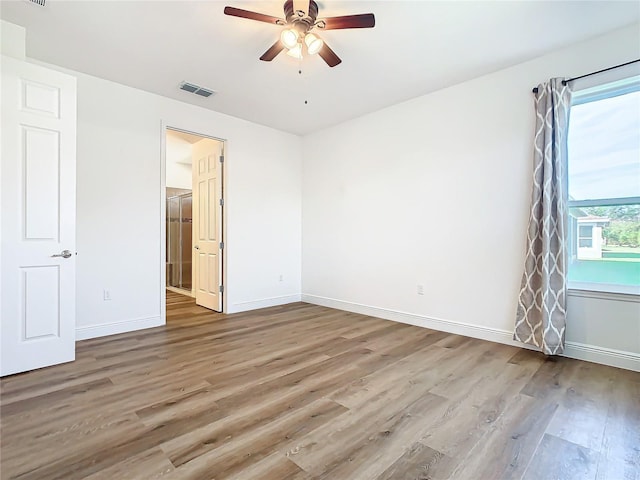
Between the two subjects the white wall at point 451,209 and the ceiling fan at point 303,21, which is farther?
the white wall at point 451,209

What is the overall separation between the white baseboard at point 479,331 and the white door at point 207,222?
1.63m

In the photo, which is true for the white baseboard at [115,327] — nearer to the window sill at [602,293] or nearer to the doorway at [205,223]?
the doorway at [205,223]

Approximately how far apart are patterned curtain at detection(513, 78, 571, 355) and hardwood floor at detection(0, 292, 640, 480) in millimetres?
313

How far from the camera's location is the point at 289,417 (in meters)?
1.92

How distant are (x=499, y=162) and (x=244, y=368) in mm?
3201

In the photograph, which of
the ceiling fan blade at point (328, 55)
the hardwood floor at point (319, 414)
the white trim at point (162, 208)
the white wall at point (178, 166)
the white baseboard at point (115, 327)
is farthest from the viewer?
the white wall at point (178, 166)

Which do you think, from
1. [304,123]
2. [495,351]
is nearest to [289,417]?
[495,351]

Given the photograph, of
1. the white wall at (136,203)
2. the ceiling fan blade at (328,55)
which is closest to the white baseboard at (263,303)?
the white wall at (136,203)

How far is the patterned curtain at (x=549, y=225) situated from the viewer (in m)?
2.82

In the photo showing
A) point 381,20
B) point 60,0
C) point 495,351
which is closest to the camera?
point 60,0

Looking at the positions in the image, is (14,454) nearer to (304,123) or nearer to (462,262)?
(462,262)

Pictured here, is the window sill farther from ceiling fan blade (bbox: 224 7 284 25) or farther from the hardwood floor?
ceiling fan blade (bbox: 224 7 284 25)

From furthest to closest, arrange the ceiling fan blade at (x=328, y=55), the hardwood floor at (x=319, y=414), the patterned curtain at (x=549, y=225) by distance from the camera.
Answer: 1. the patterned curtain at (x=549, y=225)
2. the ceiling fan blade at (x=328, y=55)
3. the hardwood floor at (x=319, y=414)

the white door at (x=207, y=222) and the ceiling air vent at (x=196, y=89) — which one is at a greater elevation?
the ceiling air vent at (x=196, y=89)
